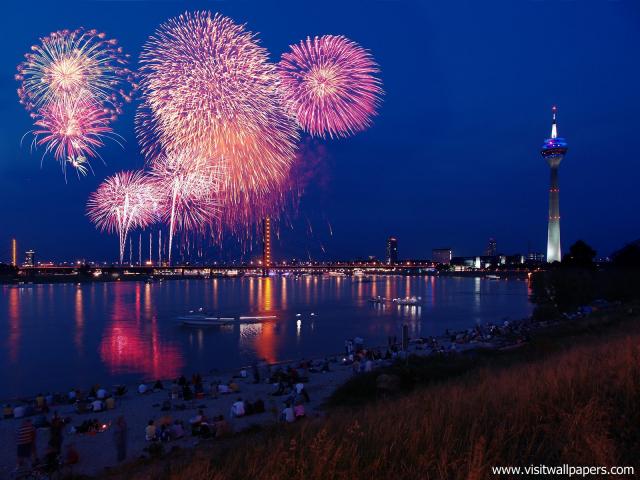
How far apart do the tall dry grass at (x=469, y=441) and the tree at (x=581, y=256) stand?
53.4m

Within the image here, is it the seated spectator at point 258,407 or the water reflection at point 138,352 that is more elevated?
the seated spectator at point 258,407

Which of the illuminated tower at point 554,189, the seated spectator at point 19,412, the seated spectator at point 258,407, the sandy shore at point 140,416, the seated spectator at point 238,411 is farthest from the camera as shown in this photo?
the illuminated tower at point 554,189

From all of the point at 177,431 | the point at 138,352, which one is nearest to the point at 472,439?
the point at 177,431

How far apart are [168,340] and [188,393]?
1757 cm

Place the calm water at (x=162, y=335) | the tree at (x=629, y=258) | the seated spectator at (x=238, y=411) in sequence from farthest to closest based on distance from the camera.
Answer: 1. the tree at (x=629, y=258)
2. the calm water at (x=162, y=335)
3. the seated spectator at (x=238, y=411)

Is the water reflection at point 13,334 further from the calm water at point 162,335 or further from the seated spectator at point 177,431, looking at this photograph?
the seated spectator at point 177,431

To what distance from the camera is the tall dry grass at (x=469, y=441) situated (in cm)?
318

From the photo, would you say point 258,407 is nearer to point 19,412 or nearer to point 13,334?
point 19,412

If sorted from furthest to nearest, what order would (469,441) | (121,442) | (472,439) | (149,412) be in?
(149,412)
(121,442)
(469,441)
(472,439)

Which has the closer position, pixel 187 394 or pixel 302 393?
pixel 302 393

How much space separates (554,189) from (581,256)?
84387 millimetres

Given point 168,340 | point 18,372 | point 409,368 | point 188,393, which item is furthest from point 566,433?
point 168,340

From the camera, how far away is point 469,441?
3656 mm

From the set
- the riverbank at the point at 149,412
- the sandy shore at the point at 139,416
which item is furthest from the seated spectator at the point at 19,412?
the sandy shore at the point at 139,416
